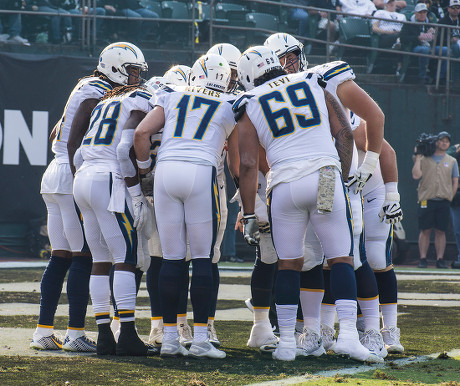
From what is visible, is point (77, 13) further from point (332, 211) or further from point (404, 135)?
point (332, 211)

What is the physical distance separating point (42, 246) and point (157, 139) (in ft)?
27.1

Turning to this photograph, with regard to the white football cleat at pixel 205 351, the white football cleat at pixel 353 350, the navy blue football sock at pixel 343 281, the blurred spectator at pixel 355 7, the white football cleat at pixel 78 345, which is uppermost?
the blurred spectator at pixel 355 7

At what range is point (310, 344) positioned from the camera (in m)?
4.98

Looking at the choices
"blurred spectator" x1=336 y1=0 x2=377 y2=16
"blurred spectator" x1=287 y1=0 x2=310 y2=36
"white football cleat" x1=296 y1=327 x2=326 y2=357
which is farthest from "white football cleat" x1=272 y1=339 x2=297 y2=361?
"blurred spectator" x1=336 y1=0 x2=377 y2=16

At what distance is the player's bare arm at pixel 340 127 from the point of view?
493 centimetres

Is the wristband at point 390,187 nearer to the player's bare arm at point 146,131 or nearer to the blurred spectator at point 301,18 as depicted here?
the player's bare arm at point 146,131

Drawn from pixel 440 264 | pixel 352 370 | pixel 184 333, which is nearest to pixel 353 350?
pixel 352 370

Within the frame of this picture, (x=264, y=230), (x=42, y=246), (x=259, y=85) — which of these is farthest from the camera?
(x=42, y=246)

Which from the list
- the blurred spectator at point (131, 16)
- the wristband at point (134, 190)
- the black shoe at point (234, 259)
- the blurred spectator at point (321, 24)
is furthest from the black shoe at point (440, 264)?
the wristband at point (134, 190)

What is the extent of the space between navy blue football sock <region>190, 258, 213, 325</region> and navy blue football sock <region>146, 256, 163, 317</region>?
646 mm

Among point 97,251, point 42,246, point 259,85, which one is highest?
point 259,85

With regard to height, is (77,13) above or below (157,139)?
above

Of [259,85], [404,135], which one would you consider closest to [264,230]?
[259,85]

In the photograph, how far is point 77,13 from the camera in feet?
44.9
